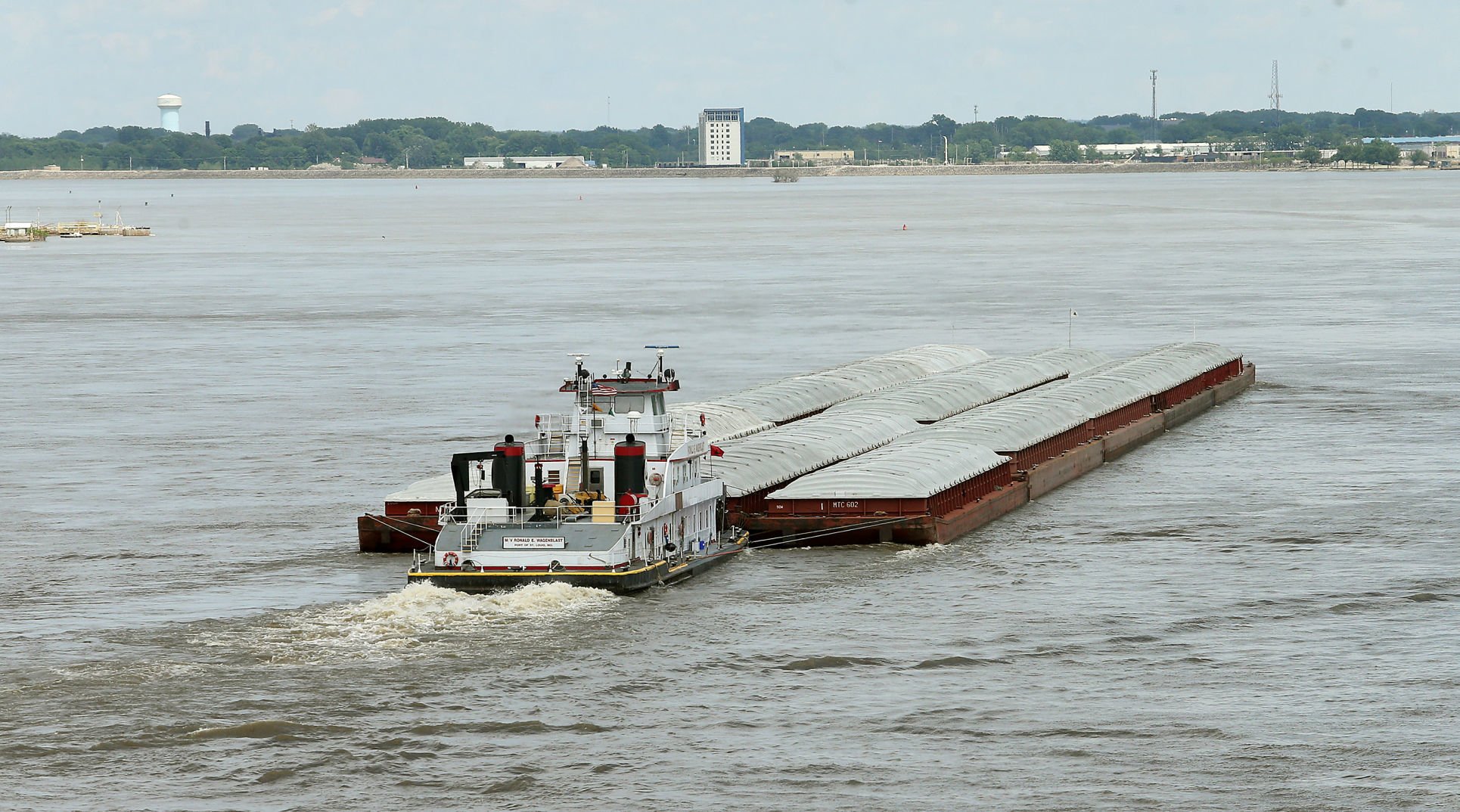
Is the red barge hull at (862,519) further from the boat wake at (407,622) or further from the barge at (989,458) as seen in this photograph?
the boat wake at (407,622)

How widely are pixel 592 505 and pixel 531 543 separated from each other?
2063 mm

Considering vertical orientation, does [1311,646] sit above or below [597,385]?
below

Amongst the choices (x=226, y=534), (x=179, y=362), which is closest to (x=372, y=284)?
(x=179, y=362)

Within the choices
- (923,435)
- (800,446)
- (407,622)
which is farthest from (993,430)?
(407,622)

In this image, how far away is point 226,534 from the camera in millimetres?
55062

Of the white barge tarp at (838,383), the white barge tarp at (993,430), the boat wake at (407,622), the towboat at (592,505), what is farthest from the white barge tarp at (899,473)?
the white barge tarp at (838,383)

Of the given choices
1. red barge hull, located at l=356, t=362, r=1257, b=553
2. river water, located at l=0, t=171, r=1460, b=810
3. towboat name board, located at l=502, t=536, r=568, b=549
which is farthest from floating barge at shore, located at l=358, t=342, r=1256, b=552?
towboat name board, located at l=502, t=536, r=568, b=549

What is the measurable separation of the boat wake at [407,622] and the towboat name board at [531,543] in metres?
0.93

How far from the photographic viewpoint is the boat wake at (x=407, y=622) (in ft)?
137

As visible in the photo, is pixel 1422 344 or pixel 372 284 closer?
pixel 1422 344

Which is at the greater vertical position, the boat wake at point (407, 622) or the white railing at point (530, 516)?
the white railing at point (530, 516)

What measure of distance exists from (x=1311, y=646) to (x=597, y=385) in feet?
59.4

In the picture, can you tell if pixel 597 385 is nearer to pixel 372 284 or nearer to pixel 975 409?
pixel 975 409

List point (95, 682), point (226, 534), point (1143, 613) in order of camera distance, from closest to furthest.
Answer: point (95, 682) < point (1143, 613) < point (226, 534)
